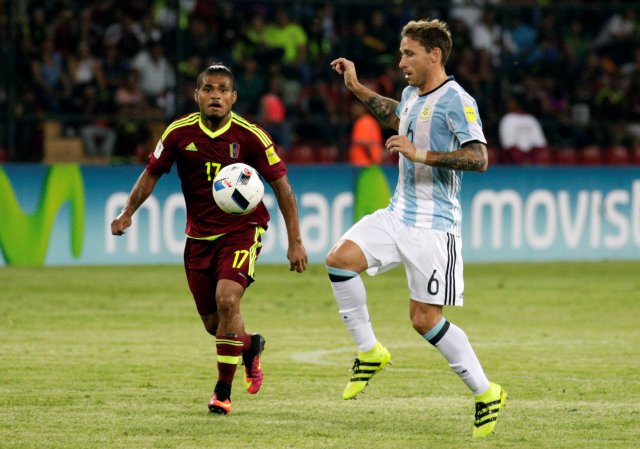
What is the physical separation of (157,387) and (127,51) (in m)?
11.1

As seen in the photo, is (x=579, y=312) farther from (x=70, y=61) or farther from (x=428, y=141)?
(x=70, y=61)

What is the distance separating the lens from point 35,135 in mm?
17391

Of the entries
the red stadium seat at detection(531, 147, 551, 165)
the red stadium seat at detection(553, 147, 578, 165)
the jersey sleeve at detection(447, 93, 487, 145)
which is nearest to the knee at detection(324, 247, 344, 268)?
the jersey sleeve at detection(447, 93, 487, 145)

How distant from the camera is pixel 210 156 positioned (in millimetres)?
7793

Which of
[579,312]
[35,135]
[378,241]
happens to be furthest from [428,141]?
[35,135]

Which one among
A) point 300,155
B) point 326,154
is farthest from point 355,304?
point 326,154

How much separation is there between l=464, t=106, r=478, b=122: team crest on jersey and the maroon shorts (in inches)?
60.4

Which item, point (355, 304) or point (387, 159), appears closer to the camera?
point (355, 304)

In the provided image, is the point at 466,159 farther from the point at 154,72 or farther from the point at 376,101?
the point at 154,72

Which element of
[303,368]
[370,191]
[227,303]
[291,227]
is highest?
[291,227]

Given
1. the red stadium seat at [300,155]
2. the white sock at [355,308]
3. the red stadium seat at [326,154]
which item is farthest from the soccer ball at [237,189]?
the red stadium seat at [326,154]

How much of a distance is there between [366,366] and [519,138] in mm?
12245

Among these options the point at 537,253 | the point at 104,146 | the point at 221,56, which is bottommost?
the point at 537,253

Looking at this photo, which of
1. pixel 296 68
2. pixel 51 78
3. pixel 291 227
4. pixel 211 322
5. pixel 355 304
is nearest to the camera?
pixel 355 304
